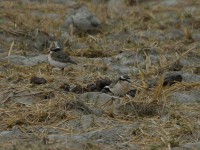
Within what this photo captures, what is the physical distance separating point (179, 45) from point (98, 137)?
5868 millimetres

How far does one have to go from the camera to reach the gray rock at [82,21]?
14422 mm

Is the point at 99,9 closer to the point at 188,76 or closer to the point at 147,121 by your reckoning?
the point at 188,76

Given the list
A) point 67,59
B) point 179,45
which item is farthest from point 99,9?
point 67,59

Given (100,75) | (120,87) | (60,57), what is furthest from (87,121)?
(60,57)

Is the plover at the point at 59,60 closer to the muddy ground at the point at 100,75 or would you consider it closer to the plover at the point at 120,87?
the muddy ground at the point at 100,75

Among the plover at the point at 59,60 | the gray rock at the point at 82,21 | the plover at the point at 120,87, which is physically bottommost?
the gray rock at the point at 82,21

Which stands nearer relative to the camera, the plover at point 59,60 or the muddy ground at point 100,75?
the muddy ground at point 100,75

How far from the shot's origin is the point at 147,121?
8.27m

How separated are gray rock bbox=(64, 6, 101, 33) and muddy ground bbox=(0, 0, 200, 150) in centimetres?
2

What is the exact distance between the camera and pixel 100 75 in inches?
424

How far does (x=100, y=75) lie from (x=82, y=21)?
3.89m

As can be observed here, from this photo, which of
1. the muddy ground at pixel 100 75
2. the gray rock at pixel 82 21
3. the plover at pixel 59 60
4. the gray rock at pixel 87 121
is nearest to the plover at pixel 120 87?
the muddy ground at pixel 100 75

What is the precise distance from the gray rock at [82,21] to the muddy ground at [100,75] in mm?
22

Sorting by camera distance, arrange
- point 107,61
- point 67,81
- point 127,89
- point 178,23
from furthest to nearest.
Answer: point 178,23, point 107,61, point 67,81, point 127,89
